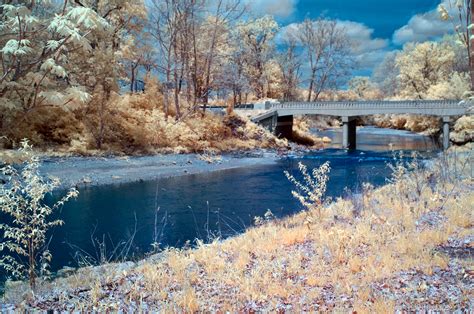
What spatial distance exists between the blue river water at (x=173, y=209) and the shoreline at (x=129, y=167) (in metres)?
0.95

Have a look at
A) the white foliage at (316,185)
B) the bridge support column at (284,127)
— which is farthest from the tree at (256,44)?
the white foliage at (316,185)

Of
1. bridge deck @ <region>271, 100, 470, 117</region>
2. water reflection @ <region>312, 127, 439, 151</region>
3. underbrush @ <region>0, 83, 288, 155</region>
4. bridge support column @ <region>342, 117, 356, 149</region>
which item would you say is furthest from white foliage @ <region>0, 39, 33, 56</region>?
bridge support column @ <region>342, 117, 356, 149</region>

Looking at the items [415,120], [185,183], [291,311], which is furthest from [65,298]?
[415,120]

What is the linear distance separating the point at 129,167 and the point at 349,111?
2151 centimetres

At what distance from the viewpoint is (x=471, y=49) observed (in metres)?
4.29

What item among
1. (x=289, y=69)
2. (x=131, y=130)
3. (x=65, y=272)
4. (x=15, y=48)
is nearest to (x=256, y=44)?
(x=289, y=69)

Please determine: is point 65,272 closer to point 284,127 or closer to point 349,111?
point 349,111

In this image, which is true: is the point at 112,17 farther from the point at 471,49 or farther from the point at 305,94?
the point at 305,94

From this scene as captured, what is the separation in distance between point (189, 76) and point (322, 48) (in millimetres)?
21857

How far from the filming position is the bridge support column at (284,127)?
39375 millimetres

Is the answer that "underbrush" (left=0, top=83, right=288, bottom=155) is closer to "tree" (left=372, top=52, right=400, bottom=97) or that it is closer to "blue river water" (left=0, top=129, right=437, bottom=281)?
"blue river water" (left=0, top=129, right=437, bottom=281)

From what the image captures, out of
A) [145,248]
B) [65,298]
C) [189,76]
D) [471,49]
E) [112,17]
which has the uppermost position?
[112,17]

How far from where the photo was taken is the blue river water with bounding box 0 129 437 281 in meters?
10.2

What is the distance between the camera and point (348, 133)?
3703 centimetres
